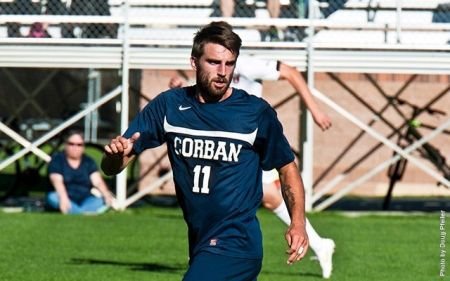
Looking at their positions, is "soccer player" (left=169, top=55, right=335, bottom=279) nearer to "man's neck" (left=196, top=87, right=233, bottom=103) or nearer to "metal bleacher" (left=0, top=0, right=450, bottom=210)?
"man's neck" (left=196, top=87, right=233, bottom=103)

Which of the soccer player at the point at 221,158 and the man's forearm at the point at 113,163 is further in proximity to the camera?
the soccer player at the point at 221,158

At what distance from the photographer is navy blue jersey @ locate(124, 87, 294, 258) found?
738cm

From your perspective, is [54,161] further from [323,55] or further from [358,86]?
[358,86]

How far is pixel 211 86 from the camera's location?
24.0 ft

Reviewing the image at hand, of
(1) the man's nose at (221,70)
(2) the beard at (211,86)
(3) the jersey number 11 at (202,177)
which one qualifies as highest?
(1) the man's nose at (221,70)

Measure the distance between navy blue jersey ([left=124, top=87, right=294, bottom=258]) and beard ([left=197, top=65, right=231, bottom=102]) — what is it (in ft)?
0.16

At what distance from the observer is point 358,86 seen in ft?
69.7

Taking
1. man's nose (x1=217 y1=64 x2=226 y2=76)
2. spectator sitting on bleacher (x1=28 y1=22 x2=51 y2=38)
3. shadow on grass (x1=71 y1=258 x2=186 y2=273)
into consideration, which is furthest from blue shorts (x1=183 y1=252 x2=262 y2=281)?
spectator sitting on bleacher (x1=28 y1=22 x2=51 y2=38)

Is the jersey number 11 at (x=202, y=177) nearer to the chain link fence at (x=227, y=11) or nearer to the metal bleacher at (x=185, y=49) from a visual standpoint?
the metal bleacher at (x=185, y=49)

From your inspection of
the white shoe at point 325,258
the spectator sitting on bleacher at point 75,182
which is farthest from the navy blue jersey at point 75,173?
the white shoe at point 325,258

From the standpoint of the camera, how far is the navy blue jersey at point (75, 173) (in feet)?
57.4

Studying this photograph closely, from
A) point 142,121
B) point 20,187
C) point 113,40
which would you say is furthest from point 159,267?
point 20,187

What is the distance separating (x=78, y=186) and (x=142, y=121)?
33.5 ft

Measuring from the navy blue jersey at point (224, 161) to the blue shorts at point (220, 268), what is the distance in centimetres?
6
